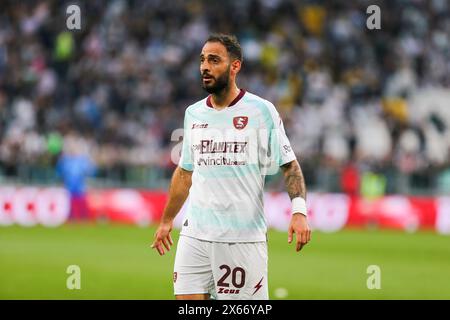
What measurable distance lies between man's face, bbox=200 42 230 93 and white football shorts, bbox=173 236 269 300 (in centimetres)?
116

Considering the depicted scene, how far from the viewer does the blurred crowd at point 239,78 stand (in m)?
26.1

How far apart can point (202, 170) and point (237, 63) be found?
0.82 meters

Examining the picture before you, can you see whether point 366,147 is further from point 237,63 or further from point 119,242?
point 237,63

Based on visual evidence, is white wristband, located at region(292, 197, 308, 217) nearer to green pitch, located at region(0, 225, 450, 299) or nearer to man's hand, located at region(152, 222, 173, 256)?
man's hand, located at region(152, 222, 173, 256)

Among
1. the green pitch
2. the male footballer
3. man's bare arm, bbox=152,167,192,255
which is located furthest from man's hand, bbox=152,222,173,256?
the green pitch

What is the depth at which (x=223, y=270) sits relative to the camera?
743 cm

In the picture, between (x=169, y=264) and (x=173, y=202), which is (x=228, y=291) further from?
(x=169, y=264)

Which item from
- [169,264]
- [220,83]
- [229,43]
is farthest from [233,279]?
[169,264]

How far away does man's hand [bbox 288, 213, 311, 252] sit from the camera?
7021mm

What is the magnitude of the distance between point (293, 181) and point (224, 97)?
31.7 inches

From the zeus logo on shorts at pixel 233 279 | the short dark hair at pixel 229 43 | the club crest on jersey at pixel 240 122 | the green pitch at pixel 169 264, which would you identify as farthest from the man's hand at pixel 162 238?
the green pitch at pixel 169 264

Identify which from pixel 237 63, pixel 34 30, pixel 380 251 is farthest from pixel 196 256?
pixel 34 30

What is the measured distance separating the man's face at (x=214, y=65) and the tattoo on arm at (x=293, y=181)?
2.57 feet

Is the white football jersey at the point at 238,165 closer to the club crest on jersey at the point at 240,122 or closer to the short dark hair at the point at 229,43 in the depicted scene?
the club crest on jersey at the point at 240,122
